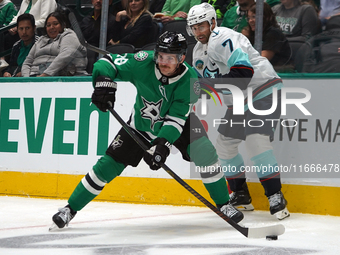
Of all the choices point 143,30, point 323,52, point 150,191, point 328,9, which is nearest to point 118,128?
point 150,191

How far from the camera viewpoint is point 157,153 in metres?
2.44

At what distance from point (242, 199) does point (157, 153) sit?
1.15 meters

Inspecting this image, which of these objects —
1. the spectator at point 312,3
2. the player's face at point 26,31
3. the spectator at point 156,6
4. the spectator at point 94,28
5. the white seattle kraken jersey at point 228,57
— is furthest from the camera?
the player's face at point 26,31

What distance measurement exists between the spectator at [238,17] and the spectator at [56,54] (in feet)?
3.95

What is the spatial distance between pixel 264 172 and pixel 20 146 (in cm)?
210

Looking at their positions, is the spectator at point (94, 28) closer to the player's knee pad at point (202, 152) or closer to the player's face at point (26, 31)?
the player's face at point (26, 31)

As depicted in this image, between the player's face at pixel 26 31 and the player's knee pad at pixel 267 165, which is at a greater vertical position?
the player's face at pixel 26 31

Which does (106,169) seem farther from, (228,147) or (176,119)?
(228,147)

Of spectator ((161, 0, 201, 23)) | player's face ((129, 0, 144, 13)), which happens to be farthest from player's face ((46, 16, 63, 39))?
spectator ((161, 0, 201, 23))

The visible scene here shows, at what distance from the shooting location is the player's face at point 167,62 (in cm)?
252

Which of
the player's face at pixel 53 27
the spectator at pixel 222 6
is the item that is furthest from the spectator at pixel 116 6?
the spectator at pixel 222 6

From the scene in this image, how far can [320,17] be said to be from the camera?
327 centimetres

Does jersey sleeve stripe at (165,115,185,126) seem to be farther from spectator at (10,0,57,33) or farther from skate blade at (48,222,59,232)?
spectator at (10,0,57,33)

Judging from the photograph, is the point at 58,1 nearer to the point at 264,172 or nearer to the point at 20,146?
the point at 20,146
